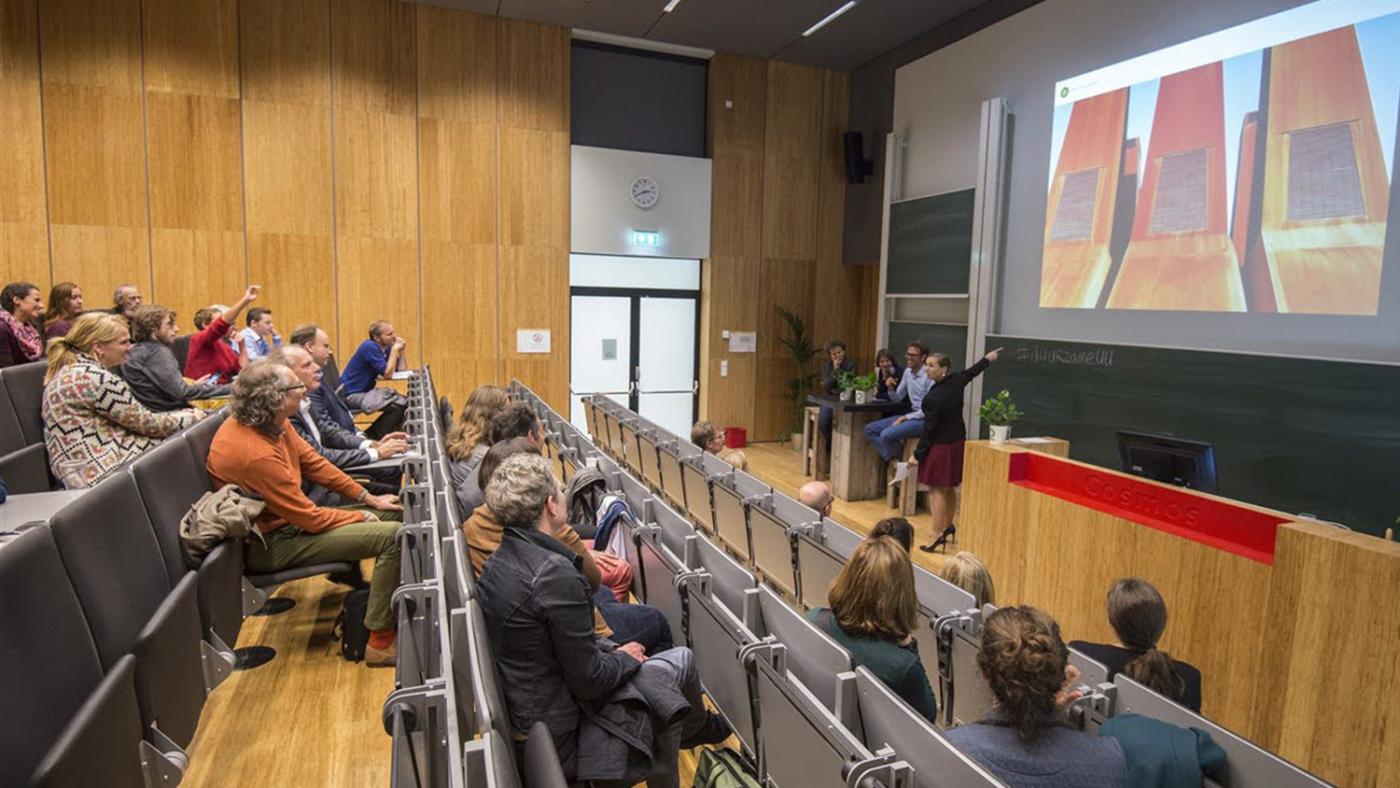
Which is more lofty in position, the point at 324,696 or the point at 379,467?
the point at 379,467

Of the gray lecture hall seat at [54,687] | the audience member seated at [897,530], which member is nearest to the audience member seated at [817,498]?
the audience member seated at [897,530]

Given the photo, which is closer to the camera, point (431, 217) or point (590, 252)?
point (431, 217)

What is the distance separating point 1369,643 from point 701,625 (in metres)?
2.19

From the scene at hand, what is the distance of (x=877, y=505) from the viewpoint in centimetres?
717

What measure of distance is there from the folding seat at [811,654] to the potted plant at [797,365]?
302 inches

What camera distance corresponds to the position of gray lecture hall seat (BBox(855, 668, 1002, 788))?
5.06 ft

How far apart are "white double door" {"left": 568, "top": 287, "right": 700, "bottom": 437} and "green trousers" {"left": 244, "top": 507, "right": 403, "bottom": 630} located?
640 cm

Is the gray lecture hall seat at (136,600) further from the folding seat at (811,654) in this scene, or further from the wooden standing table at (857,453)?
the wooden standing table at (857,453)

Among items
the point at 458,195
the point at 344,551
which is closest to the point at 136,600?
the point at 344,551

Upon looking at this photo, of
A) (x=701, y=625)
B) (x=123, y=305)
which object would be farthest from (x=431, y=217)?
(x=701, y=625)

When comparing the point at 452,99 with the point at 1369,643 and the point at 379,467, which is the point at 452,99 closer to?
the point at 379,467

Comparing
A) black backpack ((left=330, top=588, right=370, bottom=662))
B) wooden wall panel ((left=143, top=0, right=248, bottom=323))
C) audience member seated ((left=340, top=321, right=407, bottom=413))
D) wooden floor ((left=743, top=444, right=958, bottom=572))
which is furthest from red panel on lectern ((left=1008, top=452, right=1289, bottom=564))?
wooden wall panel ((left=143, top=0, right=248, bottom=323))

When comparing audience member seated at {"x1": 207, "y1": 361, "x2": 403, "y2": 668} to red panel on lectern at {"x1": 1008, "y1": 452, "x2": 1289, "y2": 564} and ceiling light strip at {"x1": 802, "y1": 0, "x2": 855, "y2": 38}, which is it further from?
ceiling light strip at {"x1": 802, "y1": 0, "x2": 855, "y2": 38}

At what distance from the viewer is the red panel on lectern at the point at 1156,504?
310 centimetres
